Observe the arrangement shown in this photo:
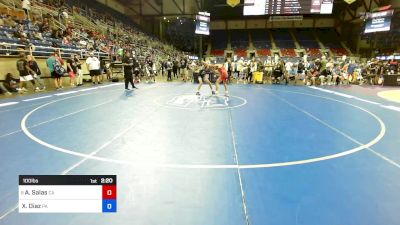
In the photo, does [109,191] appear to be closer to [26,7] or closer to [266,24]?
[26,7]

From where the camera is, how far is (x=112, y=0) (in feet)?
111

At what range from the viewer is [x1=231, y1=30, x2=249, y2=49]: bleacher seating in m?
42.1

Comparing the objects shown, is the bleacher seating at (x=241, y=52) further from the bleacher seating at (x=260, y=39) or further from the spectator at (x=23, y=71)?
the spectator at (x=23, y=71)

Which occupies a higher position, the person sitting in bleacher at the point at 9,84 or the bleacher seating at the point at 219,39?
the bleacher seating at the point at 219,39

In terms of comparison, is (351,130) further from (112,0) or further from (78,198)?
(112,0)

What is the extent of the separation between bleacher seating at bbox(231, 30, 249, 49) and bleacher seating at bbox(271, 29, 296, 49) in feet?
15.8

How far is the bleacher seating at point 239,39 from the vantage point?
138 feet

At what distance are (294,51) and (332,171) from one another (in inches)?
1584
